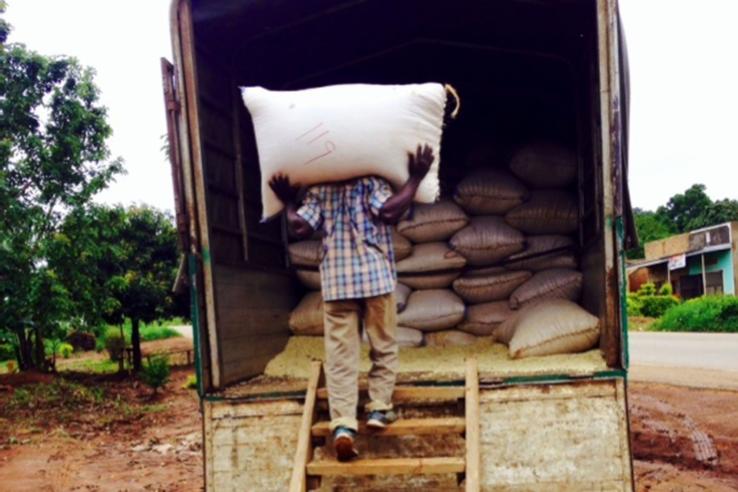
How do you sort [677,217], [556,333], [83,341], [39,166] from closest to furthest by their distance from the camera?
1. [556,333]
2. [39,166]
3. [83,341]
4. [677,217]

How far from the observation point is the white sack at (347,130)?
2.85 meters

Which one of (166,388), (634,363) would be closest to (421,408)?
(634,363)

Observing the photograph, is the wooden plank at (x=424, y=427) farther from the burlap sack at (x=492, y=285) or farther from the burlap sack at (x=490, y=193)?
the burlap sack at (x=490, y=193)

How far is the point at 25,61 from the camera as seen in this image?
1047 cm

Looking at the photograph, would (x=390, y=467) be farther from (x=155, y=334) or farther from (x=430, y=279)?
(x=155, y=334)

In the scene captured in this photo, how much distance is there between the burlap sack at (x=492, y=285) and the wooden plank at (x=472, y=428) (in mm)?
1616

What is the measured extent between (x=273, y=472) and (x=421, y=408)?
68 cm

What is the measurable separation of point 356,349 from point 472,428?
0.56 meters

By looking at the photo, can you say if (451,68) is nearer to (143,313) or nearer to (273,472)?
(273,472)

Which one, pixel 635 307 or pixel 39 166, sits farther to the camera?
pixel 635 307

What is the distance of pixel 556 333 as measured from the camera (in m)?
3.62

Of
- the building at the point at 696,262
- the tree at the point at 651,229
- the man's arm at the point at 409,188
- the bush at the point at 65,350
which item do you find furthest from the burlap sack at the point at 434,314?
the tree at the point at 651,229

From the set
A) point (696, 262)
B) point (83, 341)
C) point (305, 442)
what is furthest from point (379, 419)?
point (83, 341)

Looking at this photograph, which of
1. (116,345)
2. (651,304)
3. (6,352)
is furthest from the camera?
(651,304)
